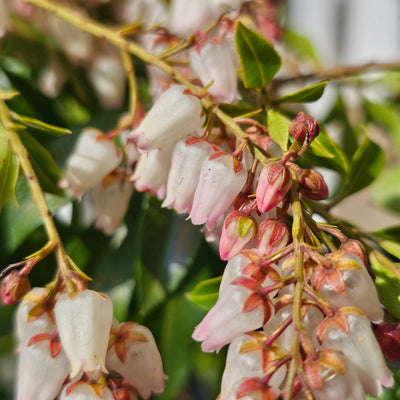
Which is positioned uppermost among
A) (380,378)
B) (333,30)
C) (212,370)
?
(380,378)

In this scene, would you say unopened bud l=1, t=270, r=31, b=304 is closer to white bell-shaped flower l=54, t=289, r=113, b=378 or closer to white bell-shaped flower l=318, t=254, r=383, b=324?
white bell-shaped flower l=54, t=289, r=113, b=378

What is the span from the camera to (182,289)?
1.87 ft

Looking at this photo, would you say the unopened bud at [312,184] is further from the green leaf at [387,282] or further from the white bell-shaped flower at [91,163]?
the white bell-shaped flower at [91,163]

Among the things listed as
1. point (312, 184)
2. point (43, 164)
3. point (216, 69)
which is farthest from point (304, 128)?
point (43, 164)

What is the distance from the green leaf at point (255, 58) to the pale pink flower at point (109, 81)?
0.99 feet

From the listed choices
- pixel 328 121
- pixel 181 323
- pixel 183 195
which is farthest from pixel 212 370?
pixel 328 121

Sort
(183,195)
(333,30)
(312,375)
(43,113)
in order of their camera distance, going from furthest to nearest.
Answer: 1. (333,30)
2. (43,113)
3. (183,195)
4. (312,375)

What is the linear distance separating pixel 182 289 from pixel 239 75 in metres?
0.21

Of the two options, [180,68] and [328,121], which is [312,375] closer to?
[180,68]

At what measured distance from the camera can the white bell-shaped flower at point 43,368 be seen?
39 cm

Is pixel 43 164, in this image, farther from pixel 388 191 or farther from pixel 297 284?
pixel 388 191

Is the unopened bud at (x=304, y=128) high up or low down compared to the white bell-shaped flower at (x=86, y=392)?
up

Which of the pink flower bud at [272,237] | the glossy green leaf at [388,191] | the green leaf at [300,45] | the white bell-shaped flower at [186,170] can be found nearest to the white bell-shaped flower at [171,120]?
the white bell-shaped flower at [186,170]

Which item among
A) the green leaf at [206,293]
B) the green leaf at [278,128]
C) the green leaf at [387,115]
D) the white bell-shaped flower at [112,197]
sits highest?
the green leaf at [278,128]
